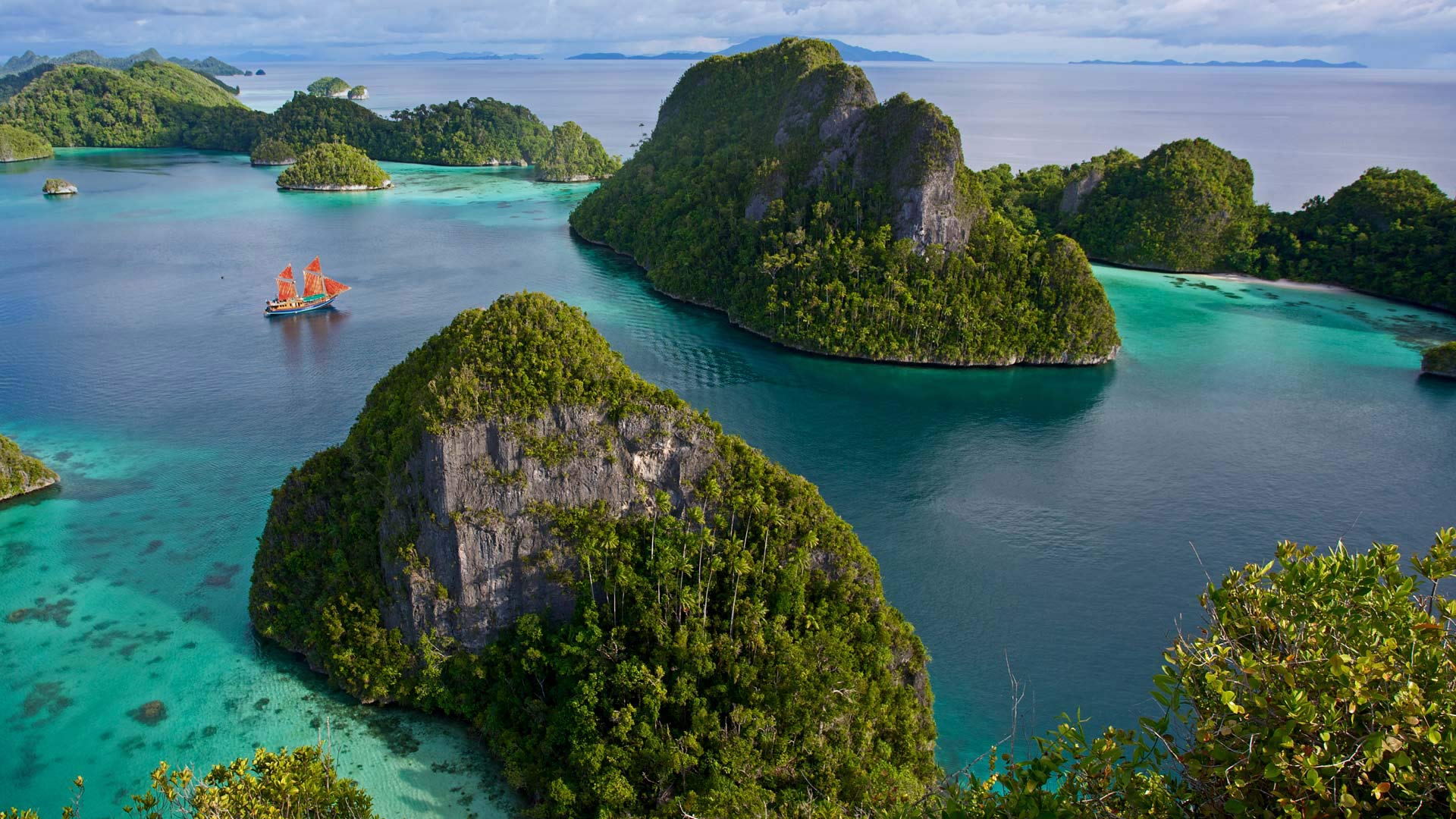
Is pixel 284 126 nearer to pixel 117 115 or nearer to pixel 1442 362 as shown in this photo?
pixel 117 115

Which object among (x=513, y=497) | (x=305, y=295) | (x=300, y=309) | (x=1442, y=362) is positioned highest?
(x=1442, y=362)

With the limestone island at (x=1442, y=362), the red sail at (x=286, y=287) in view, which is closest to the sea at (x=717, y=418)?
the limestone island at (x=1442, y=362)

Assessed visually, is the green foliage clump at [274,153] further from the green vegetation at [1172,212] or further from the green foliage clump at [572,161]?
the green vegetation at [1172,212]

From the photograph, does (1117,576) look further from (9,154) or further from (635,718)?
(9,154)

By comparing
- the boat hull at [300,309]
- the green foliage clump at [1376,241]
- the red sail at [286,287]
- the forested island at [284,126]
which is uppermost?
the forested island at [284,126]

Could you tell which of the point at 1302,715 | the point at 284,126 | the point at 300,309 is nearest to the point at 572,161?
the point at 284,126

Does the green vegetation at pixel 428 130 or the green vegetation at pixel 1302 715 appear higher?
the green vegetation at pixel 428 130
